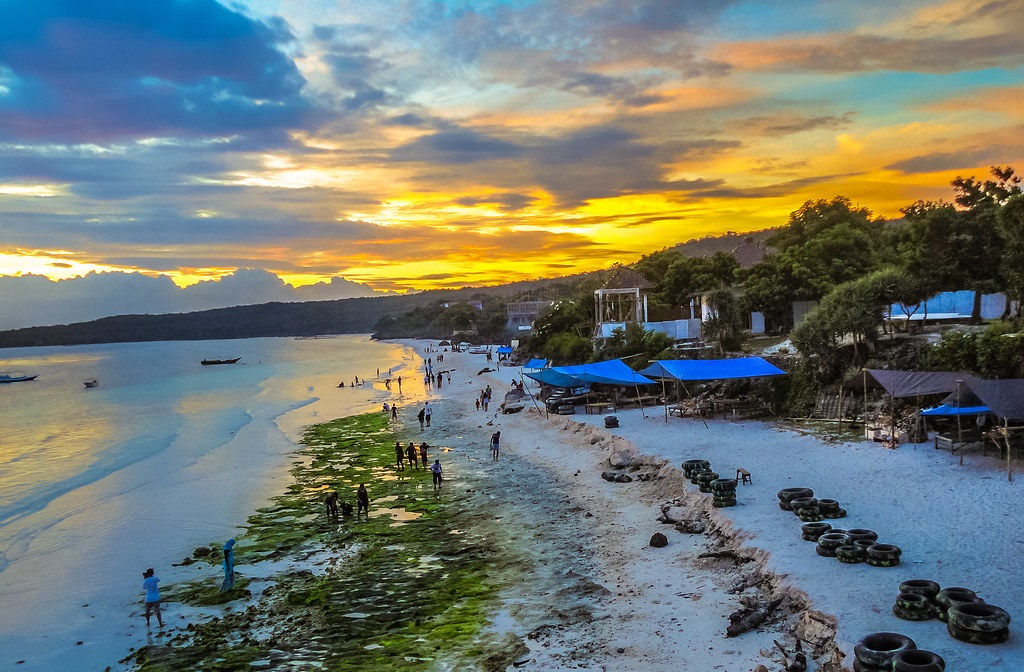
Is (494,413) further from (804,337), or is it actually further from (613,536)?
(613,536)

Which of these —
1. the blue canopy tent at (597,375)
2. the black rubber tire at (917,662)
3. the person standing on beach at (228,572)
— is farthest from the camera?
the blue canopy tent at (597,375)

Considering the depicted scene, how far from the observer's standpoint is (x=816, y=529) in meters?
12.8

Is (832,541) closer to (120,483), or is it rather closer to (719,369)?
(719,369)

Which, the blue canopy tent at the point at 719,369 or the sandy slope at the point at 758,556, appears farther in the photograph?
the blue canopy tent at the point at 719,369

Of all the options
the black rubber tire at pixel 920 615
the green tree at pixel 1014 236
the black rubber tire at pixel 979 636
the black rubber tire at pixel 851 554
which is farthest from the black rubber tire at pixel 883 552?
the green tree at pixel 1014 236

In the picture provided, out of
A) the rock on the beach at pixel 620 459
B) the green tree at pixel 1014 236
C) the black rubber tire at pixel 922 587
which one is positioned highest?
the green tree at pixel 1014 236

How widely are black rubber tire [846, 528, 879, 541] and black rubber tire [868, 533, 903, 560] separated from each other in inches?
21.5

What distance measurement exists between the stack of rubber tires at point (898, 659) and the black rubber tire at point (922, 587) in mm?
1493

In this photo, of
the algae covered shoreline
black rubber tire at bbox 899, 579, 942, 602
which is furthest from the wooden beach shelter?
the algae covered shoreline

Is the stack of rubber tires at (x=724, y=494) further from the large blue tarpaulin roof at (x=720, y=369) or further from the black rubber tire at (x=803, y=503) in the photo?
the large blue tarpaulin roof at (x=720, y=369)

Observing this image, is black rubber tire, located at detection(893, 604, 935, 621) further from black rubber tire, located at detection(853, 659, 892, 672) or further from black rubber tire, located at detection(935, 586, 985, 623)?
black rubber tire, located at detection(853, 659, 892, 672)

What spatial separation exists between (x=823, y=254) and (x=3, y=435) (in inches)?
2158

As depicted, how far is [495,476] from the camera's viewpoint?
75.8ft

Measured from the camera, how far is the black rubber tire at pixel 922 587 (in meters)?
9.56
